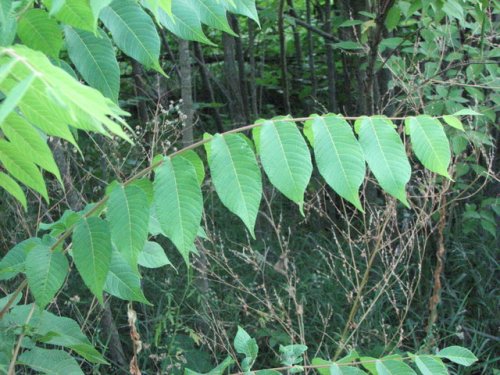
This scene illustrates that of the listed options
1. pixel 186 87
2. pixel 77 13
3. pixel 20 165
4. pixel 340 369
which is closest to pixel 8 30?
pixel 77 13

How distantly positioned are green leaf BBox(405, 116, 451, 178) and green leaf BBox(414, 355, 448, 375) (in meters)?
0.41

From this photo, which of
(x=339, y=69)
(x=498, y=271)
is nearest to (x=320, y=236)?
(x=498, y=271)

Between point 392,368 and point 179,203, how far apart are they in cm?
→ 59

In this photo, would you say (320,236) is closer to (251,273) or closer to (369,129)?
(251,273)

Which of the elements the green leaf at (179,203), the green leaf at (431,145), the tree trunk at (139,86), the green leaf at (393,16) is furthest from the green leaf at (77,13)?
the tree trunk at (139,86)

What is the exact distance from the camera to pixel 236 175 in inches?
55.3

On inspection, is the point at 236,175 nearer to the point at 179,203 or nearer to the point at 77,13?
the point at 179,203

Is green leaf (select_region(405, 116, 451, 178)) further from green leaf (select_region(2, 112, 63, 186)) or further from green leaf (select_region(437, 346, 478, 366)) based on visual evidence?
green leaf (select_region(2, 112, 63, 186))

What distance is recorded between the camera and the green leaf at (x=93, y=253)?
139 centimetres

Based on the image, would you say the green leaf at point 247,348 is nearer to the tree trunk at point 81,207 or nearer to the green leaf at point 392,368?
the green leaf at point 392,368

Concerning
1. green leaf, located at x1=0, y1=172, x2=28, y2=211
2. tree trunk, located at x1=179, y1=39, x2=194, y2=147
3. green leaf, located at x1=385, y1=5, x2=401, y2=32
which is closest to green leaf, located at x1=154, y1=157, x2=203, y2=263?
green leaf, located at x1=0, y1=172, x2=28, y2=211

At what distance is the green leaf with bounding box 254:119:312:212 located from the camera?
139cm

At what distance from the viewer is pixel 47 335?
1.54 meters

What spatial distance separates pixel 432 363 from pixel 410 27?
153 inches
